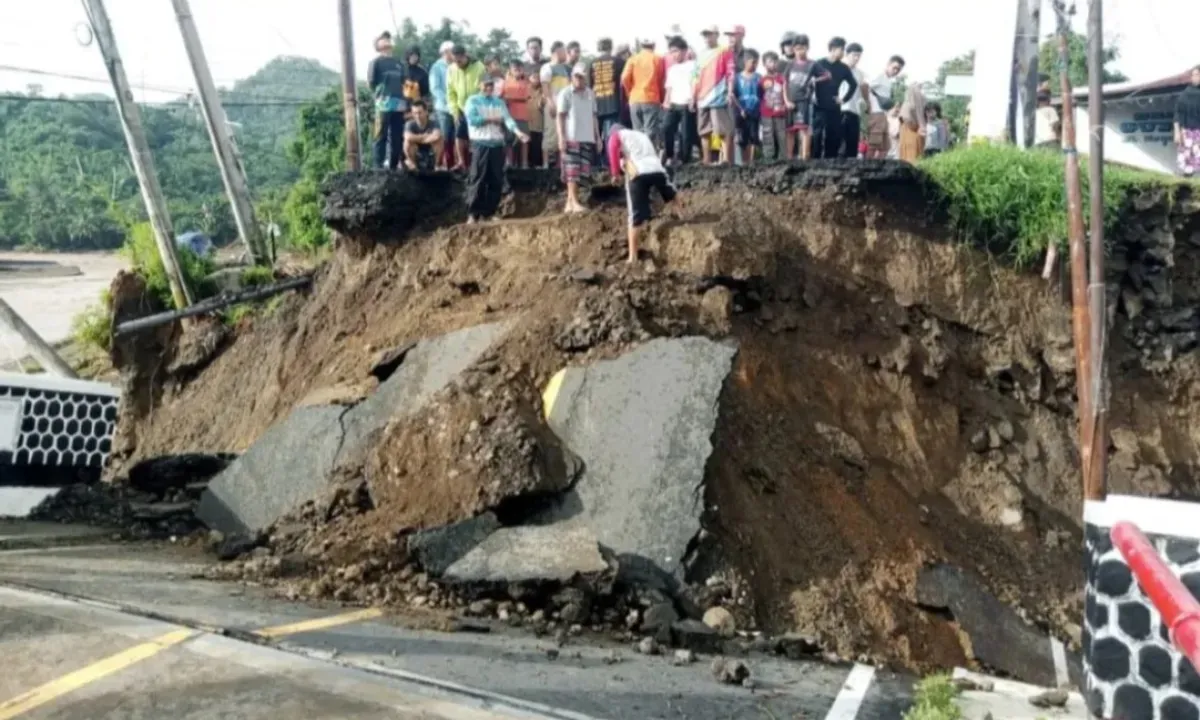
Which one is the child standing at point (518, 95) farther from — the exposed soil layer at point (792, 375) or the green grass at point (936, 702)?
the green grass at point (936, 702)

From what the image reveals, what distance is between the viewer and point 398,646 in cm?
648

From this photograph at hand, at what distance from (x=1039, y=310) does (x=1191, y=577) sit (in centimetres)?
927

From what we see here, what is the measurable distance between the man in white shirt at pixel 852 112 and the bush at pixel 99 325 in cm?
942

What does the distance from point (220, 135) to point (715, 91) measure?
7.01 meters

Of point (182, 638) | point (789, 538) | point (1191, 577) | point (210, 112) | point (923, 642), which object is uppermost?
point (210, 112)

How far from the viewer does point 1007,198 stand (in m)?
12.2

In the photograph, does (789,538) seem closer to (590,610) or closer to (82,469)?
(590,610)

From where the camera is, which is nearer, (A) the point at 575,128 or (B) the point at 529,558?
(B) the point at 529,558

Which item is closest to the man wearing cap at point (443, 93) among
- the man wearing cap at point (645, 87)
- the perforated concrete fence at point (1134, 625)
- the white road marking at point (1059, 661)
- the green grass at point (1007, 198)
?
the man wearing cap at point (645, 87)

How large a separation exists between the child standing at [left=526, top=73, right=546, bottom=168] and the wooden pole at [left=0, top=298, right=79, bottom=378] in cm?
639

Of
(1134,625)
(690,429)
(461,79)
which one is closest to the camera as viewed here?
(1134,625)

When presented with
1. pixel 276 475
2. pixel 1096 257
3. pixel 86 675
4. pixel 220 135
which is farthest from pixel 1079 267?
pixel 220 135

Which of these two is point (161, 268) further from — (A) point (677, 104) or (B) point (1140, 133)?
(B) point (1140, 133)

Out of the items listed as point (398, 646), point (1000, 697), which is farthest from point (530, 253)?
point (1000, 697)
